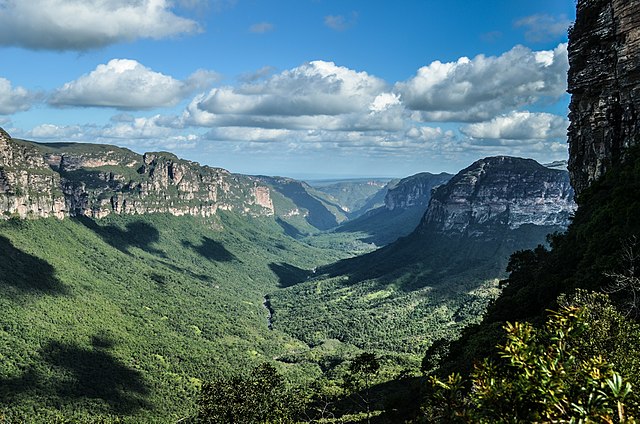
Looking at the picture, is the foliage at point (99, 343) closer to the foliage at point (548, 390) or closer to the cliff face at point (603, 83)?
the foliage at point (548, 390)

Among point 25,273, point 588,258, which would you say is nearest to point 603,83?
point 588,258

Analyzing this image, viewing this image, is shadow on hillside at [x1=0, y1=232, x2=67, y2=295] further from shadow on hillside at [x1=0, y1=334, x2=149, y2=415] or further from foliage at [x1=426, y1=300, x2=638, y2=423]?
foliage at [x1=426, y1=300, x2=638, y2=423]

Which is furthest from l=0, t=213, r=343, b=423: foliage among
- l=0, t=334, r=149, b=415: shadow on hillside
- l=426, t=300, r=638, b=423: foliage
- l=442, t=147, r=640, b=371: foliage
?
l=426, t=300, r=638, b=423: foliage

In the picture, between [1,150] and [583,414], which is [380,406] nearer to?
[583,414]

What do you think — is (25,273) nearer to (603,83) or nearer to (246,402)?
(246,402)

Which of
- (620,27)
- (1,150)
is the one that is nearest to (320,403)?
(620,27)
